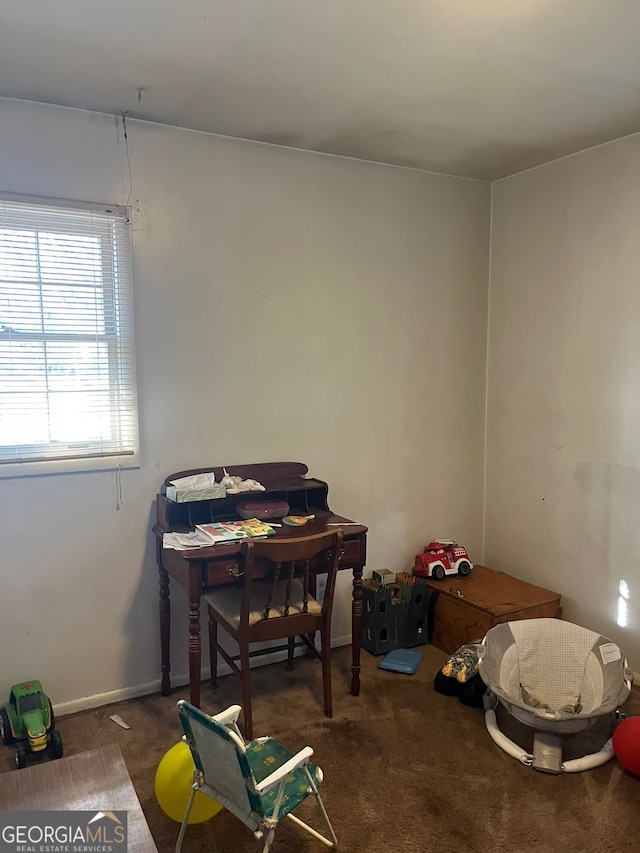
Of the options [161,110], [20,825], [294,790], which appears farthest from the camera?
[161,110]

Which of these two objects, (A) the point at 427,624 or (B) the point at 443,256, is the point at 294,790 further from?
(B) the point at 443,256

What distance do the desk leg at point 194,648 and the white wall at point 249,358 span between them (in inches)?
17.1

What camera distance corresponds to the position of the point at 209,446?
9.39ft

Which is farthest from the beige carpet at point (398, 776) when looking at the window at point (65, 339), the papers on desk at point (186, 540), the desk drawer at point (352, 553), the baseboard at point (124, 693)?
the window at point (65, 339)

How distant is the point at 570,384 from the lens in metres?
3.15

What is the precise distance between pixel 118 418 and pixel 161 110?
1245 mm

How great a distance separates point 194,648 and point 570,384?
2162mm

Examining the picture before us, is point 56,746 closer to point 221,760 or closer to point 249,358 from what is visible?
point 221,760

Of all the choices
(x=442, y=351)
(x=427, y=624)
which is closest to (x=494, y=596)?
(x=427, y=624)

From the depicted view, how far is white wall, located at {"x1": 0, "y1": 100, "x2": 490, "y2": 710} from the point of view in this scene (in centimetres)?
255

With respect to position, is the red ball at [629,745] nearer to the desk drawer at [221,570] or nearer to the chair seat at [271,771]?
the chair seat at [271,771]

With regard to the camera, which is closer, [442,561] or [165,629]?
[165,629]

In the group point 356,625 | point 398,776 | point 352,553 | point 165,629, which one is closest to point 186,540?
point 165,629

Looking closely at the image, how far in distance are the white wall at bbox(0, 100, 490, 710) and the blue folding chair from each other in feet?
3.49
